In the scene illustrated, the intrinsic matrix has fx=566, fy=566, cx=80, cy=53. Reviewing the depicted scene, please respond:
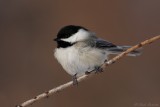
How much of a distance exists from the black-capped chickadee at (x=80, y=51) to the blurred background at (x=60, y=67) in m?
1.45

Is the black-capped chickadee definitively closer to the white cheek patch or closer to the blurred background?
the white cheek patch

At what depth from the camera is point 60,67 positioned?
5160mm

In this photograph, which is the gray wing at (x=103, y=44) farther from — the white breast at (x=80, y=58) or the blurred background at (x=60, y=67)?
the blurred background at (x=60, y=67)

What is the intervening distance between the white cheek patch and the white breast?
0.18 ft

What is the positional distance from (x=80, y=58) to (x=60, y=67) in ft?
7.11

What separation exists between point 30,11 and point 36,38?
0.44 meters

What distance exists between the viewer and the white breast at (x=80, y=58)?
3004mm

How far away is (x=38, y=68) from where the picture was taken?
5.32 metres

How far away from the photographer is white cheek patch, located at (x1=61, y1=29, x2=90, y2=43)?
3053 mm

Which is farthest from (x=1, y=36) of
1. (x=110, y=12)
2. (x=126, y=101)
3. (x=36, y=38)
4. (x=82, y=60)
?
(x=82, y=60)

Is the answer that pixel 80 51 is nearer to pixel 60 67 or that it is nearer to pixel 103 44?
pixel 103 44

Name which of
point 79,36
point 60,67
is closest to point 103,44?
point 79,36

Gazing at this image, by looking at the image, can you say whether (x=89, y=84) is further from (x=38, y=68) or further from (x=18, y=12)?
(x=18, y=12)

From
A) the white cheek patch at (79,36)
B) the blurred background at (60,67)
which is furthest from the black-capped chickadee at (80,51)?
the blurred background at (60,67)
